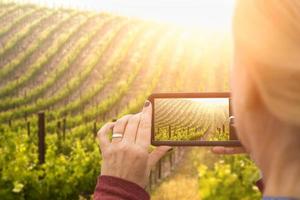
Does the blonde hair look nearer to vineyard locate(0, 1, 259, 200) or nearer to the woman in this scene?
the woman

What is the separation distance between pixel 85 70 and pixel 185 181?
1349 centimetres

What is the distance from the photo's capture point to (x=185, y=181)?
14.0 m

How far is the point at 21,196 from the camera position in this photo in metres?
8.86

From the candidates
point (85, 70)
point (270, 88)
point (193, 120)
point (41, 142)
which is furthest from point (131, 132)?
point (85, 70)

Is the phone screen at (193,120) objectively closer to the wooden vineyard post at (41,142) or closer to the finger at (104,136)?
the finger at (104,136)

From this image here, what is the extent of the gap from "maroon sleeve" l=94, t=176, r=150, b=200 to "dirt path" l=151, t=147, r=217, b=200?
10968mm

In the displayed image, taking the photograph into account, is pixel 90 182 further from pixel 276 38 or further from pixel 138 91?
pixel 138 91

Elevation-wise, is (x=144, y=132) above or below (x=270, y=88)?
below

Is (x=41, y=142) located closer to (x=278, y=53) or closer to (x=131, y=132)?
(x=131, y=132)

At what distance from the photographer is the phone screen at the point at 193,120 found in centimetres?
141

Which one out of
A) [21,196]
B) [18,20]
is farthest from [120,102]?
[21,196]

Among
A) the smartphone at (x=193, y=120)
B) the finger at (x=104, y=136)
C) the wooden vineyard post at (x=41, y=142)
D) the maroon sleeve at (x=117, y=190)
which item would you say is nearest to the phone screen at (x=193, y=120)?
the smartphone at (x=193, y=120)

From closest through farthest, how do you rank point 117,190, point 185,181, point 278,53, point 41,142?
point 278,53, point 117,190, point 41,142, point 185,181

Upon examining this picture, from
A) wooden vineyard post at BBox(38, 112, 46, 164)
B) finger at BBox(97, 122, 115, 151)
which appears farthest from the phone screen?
wooden vineyard post at BBox(38, 112, 46, 164)
